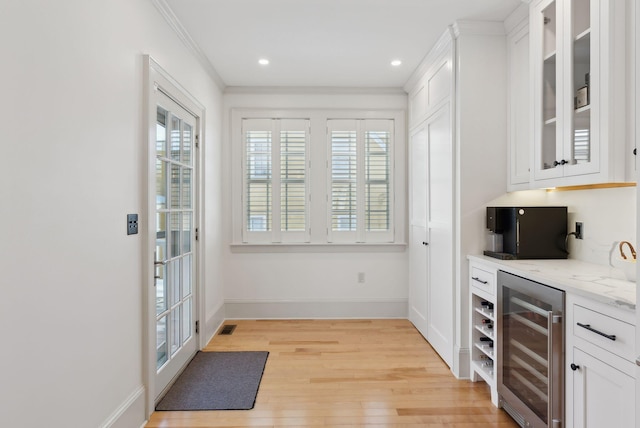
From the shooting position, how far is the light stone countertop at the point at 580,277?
142 centimetres

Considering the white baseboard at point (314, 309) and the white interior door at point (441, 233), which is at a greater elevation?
the white interior door at point (441, 233)

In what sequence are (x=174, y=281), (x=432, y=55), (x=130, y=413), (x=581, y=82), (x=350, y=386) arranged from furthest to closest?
1. (x=432, y=55)
2. (x=174, y=281)
3. (x=350, y=386)
4. (x=130, y=413)
5. (x=581, y=82)

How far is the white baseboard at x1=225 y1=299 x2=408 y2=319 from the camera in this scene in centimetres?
404

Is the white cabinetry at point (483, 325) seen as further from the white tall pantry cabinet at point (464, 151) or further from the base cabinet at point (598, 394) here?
the base cabinet at point (598, 394)

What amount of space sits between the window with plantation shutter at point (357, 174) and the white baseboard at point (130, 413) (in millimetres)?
2420

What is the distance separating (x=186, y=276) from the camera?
2.95m

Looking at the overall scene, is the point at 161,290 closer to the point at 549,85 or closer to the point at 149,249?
the point at 149,249

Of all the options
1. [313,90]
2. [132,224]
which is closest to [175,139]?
[132,224]

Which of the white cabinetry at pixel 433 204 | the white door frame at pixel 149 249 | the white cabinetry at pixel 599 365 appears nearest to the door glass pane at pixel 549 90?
the white cabinetry at pixel 433 204

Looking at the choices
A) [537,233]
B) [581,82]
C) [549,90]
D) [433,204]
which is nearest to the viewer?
[581,82]

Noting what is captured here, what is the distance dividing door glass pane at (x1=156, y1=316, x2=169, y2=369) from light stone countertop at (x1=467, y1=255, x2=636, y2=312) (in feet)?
7.28

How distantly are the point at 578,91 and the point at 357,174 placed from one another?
7.84ft

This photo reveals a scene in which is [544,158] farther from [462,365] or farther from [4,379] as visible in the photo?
[4,379]

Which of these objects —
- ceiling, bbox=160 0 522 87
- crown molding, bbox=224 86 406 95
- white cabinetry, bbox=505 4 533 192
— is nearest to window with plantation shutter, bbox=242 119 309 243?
crown molding, bbox=224 86 406 95
